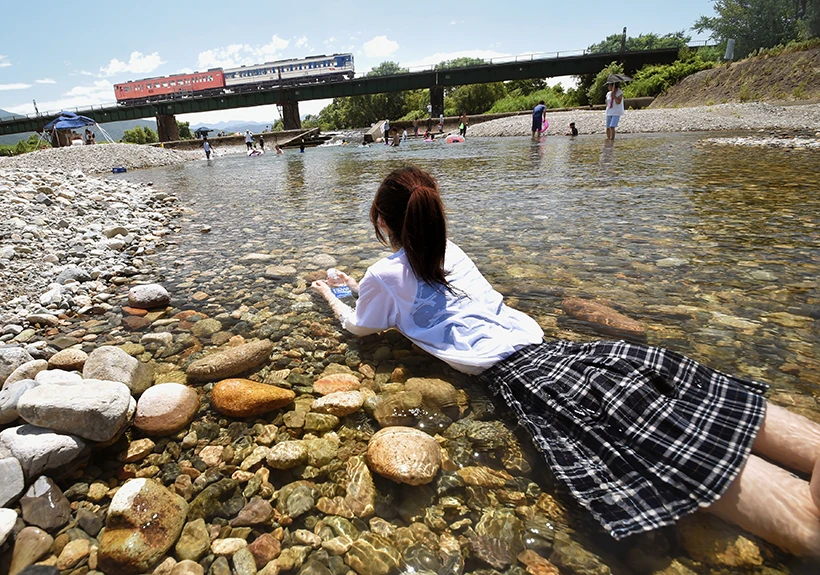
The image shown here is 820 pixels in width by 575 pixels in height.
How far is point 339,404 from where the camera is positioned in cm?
250

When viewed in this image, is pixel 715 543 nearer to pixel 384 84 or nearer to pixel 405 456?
pixel 405 456

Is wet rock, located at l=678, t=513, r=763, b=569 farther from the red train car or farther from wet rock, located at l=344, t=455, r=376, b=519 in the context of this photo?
the red train car

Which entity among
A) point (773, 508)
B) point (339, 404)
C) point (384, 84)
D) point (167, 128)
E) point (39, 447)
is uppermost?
point (384, 84)

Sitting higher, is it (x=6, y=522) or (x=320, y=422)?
(x=6, y=522)

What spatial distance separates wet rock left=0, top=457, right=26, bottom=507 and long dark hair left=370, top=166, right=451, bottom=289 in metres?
2.11

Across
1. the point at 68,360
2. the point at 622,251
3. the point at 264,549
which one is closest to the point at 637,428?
the point at 264,549

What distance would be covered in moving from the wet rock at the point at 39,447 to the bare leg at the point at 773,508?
2841mm

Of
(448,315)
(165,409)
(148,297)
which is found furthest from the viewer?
(148,297)

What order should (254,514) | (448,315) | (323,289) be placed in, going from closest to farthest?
(254,514), (448,315), (323,289)

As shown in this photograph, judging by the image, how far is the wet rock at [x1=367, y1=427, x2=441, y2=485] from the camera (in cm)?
193

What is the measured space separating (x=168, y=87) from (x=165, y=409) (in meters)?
79.2

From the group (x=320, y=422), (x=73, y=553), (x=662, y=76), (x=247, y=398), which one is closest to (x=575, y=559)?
(x=320, y=422)

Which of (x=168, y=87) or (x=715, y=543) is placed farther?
(x=168, y=87)

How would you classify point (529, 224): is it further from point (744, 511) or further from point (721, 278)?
point (744, 511)
